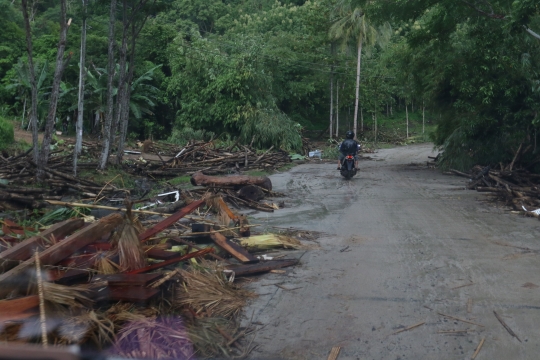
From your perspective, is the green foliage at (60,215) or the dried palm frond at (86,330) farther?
the green foliage at (60,215)

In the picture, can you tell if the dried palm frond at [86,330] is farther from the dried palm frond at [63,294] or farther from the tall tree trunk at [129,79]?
the tall tree trunk at [129,79]

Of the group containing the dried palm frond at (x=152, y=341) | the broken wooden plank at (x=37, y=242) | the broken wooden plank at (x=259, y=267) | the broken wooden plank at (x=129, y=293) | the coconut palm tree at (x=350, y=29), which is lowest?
the broken wooden plank at (x=259, y=267)

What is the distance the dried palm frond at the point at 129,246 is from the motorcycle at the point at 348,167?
13827 mm

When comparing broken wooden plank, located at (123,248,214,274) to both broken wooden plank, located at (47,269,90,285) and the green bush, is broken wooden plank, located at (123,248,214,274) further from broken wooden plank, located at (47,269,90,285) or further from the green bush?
the green bush

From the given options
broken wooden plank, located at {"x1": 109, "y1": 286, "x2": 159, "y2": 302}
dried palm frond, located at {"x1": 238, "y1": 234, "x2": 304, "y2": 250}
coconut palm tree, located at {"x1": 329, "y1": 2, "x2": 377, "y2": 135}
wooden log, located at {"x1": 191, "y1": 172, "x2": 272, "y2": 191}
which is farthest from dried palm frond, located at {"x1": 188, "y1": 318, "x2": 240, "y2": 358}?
coconut palm tree, located at {"x1": 329, "y1": 2, "x2": 377, "y2": 135}

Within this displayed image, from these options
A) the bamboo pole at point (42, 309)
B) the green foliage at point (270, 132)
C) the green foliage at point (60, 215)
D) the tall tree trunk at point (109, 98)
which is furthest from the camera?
the green foliage at point (270, 132)

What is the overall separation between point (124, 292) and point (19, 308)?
984 millimetres

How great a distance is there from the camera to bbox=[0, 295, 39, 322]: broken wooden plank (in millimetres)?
4895

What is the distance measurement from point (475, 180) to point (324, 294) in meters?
12.1

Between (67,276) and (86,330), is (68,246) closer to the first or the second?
(67,276)

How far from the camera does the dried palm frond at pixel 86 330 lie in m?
4.97

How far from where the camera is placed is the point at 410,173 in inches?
928

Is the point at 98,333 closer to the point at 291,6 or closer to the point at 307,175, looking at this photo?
the point at 307,175

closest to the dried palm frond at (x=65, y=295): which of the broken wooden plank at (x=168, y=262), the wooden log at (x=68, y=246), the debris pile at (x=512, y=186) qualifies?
the wooden log at (x=68, y=246)
